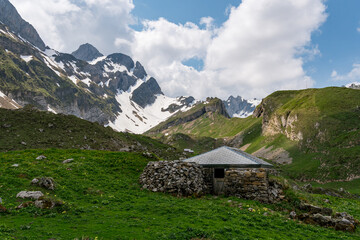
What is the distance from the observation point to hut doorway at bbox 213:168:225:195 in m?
26.5

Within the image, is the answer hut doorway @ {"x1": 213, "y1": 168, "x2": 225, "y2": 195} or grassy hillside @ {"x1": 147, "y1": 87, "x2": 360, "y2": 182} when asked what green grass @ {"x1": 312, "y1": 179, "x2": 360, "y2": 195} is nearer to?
grassy hillside @ {"x1": 147, "y1": 87, "x2": 360, "y2": 182}

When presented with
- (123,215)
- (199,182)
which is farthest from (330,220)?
(123,215)

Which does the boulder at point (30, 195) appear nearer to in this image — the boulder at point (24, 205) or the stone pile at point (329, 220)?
the boulder at point (24, 205)

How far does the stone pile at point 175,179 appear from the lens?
24.7 m

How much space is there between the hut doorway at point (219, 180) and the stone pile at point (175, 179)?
1540mm

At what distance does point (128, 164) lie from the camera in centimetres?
3359

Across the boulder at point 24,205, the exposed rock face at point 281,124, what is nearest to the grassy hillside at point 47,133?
the boulder at point 24,205

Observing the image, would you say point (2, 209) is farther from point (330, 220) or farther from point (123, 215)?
point (330, 220)

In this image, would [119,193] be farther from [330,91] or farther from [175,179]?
[330,91]

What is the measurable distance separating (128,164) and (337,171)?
75.6m

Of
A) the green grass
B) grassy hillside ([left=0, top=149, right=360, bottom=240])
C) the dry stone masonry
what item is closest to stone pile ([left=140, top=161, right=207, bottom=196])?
the dry stone masonry

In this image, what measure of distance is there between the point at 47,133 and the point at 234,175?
58.8 meters

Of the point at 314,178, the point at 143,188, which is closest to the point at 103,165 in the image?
Result: the point at 143,188

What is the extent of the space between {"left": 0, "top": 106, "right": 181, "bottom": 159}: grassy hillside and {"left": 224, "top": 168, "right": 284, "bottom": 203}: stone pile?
34412mm
